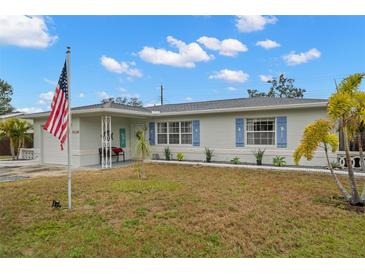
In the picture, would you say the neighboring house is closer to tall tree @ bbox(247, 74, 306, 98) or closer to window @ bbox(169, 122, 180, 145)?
window @ bbox(169, 122, 180, 145)

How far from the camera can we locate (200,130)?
552 inches

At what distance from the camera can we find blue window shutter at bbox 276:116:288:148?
11828 mm

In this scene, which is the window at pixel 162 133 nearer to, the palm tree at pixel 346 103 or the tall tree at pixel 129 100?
the palm tree at pixel 346 103

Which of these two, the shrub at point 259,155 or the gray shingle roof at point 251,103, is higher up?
the gray shingle roof at point 251,103

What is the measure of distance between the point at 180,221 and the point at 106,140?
852 centimetres

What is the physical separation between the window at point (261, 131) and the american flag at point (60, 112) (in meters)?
9.33

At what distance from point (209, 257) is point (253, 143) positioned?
9.76 meters

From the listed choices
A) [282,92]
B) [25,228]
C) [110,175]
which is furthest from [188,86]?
[25,228]

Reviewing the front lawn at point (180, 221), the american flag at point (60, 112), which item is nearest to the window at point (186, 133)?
the front lawn at point (180, 221)

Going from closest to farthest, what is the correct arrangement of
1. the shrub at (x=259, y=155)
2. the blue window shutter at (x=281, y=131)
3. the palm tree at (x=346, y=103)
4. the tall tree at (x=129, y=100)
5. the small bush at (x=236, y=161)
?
the palm tree at (x=346, y=103), the blue window shutter at (x=281, y=131), the shrub at (x=259, y=155), the small bush at (x=236, y=161), the tall tree at (x=129, y=100)

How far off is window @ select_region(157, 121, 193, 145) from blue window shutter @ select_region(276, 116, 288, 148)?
186 inches

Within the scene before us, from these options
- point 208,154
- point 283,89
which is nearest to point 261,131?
point 208,154

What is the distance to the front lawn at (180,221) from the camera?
3.84 meters
